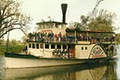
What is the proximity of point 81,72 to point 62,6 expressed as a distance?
12.8m

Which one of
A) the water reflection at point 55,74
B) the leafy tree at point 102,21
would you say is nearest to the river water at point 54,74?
the water reflection at point 55,74

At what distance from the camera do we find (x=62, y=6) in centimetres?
4266

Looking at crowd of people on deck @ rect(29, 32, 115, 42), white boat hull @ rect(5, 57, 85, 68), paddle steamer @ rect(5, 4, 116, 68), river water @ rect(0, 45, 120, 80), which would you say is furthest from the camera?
crowd of people on deck @ rect(29, 32, 115, 42)

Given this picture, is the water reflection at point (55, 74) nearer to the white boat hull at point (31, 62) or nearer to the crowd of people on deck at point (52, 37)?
the white boat hull at point (31, 62)

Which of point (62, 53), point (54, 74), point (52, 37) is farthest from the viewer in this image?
point (62, 53)

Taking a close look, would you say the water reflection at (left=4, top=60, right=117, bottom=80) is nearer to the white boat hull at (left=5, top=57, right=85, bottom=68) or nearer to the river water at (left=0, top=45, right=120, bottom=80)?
the river water at (left=0, top=45, right=120, bottom=80)

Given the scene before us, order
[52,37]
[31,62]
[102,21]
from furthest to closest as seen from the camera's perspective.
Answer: [102,21], [52,37], [31,62]

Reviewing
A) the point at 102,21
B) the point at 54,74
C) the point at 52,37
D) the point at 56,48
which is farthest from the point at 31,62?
the point at 102,21

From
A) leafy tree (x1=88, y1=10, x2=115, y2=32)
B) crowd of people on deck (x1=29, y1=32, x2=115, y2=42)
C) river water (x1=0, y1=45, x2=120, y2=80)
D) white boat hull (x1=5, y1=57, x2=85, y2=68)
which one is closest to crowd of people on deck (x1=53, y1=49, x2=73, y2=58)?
white boat hull (x1=5, y1=57, x2=85, y2=68)

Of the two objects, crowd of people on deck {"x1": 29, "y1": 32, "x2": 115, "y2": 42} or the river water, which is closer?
the river water

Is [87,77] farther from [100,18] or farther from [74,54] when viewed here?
[100,18]

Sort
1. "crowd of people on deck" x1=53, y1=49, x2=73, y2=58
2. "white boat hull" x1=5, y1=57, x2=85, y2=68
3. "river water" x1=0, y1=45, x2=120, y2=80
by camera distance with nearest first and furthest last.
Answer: "river water" x1=0, y1=45, x2=120, y2=80 < "white boat hull" x1=5, y1=57, x2=85, y2=68 < "crowd of people on deck" x1=53, y1=49, x2=73, y2=58

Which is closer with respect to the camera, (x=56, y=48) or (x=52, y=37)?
(x=52, y=37)

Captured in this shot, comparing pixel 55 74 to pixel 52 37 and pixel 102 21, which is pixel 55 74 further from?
pixel 102 21
